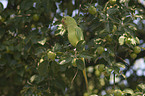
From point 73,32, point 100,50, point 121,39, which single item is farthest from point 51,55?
point 121,39

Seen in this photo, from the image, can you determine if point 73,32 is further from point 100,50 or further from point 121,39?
point 121,39

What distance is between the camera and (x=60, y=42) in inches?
70.8

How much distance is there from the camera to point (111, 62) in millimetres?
1607

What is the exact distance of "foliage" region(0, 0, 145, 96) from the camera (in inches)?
61.8

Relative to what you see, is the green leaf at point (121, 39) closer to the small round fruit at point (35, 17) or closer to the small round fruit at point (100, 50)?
the small round fruit at point (100, 50)

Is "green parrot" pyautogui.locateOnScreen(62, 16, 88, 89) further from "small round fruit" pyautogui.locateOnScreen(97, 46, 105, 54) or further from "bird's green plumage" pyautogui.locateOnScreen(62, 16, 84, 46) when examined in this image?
"small round fruit" pyautogui.locateOnScreen(97, 46, 105, 54)

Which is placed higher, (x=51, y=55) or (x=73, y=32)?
(x=73, y=32)

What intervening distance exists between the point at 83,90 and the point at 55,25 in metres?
1.30

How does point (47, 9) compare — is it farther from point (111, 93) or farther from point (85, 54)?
point (111, 93)

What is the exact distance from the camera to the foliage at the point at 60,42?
157 cm

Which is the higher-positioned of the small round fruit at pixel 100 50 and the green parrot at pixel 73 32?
the green parrot at pixel 73 32

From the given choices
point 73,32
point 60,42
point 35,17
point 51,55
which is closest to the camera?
point 51,55

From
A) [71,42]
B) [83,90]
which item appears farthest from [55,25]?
[83,90]

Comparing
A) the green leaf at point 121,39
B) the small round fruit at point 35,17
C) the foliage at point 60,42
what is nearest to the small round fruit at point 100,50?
the foliage at point 60,42
